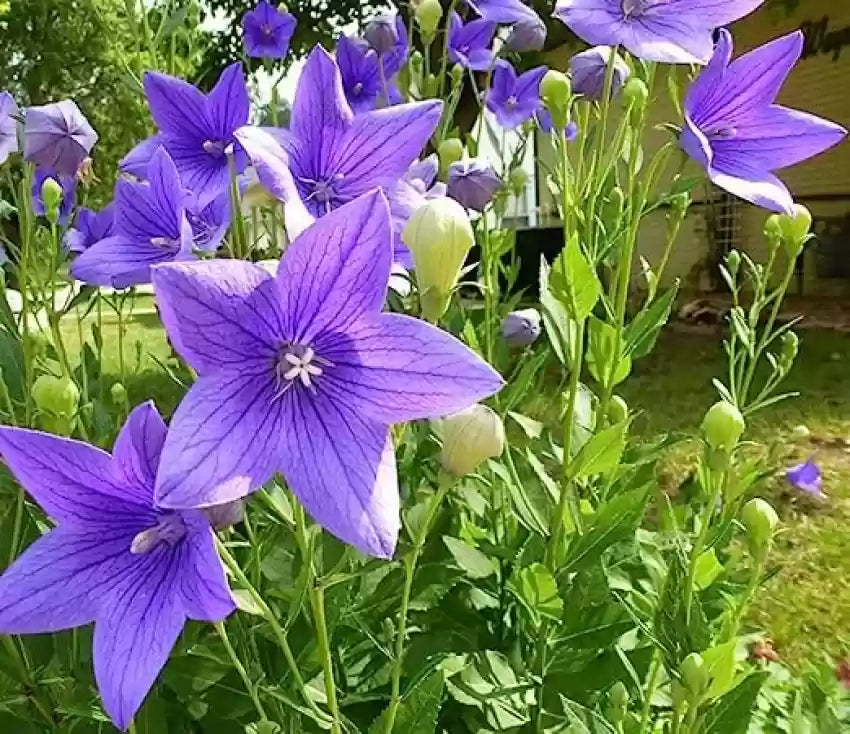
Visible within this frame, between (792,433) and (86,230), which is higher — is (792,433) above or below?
below

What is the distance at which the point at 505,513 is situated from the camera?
1.75 metres

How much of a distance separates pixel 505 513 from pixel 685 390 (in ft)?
14.0

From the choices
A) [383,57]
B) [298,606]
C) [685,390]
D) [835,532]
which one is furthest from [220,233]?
[685,390]

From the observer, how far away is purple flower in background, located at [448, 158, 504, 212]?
5.36ft

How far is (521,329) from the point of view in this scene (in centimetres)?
198

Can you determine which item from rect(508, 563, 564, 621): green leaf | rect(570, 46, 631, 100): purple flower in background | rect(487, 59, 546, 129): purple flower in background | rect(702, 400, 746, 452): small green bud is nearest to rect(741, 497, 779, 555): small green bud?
rect(702, 400, 746, 452): small green bud

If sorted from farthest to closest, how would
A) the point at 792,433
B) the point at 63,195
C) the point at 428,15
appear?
the point at 792,433 < the point at 428,15 < the point at 63,195

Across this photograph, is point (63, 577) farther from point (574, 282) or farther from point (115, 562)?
point (574, 282)

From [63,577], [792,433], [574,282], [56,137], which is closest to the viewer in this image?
[63,577]

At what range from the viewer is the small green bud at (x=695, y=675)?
1.01 metres

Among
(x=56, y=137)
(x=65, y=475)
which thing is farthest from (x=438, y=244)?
(x=56, y=137)

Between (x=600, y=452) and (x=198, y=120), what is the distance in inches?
24.3

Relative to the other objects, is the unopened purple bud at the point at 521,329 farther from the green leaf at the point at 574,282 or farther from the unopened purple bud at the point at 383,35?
the green leaf at the point at 574,282

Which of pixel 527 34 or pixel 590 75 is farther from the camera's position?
pixel 527 34
